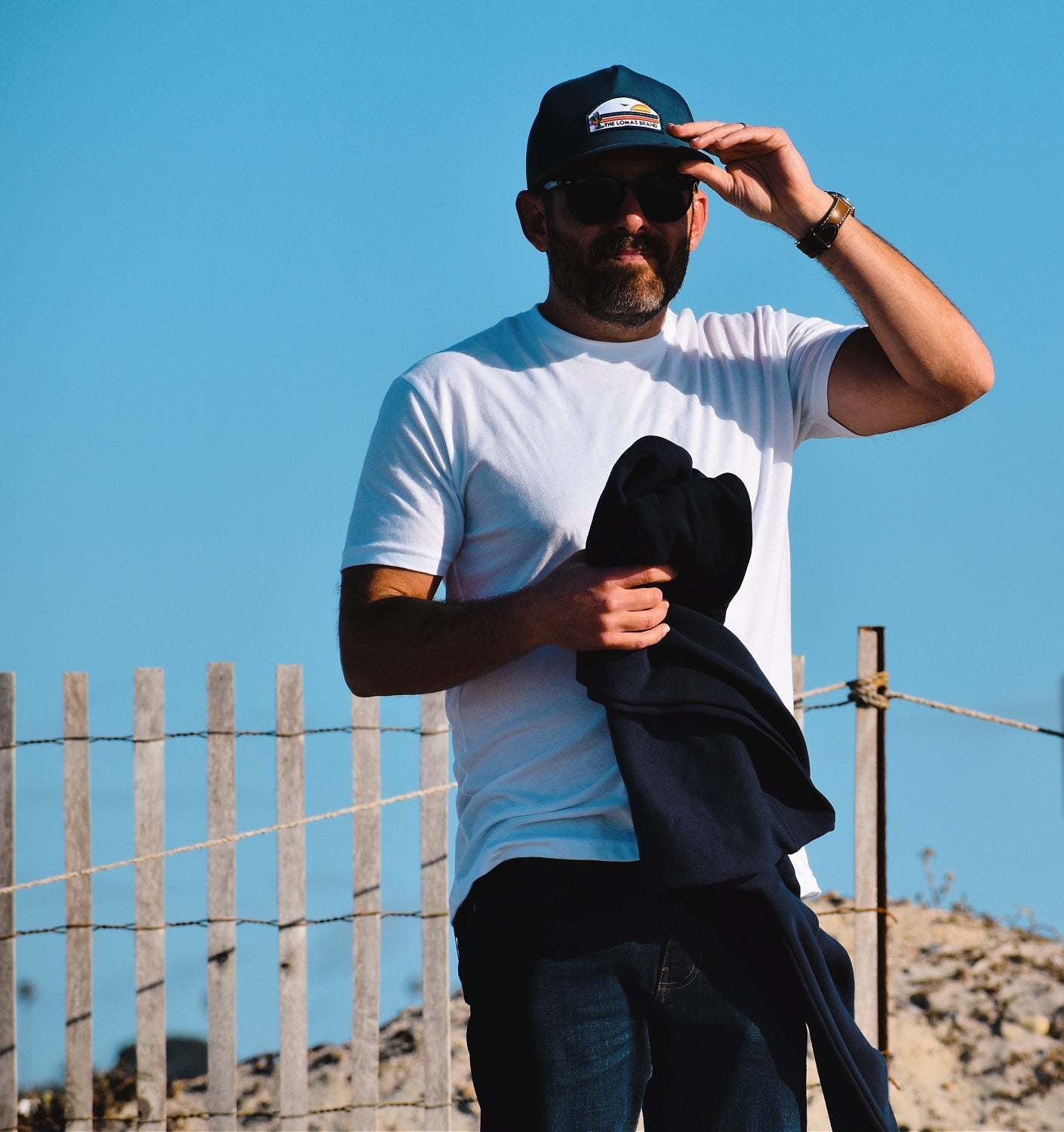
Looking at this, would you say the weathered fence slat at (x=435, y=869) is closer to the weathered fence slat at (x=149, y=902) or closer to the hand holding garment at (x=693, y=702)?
the weathered fence slat at (x=149, y=902)

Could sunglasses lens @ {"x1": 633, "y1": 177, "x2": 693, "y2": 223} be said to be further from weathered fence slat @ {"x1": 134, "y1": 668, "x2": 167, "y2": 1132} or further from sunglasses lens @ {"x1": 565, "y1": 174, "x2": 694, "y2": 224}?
weathered fence slat @ {"x1": 134, "y1": 668, "x2": 167, "y2": 1132}

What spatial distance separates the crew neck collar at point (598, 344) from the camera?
2402 millimetres

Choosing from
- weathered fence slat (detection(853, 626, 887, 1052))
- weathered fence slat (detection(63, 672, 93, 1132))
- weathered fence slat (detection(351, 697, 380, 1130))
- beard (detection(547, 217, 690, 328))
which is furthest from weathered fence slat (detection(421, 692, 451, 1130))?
beard (detection(547, 217, 690, 328))

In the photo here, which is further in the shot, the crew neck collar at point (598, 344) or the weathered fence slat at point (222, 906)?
the weathered fence slat at point (222, 906)

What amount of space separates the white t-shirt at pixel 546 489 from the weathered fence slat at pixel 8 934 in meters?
3.63

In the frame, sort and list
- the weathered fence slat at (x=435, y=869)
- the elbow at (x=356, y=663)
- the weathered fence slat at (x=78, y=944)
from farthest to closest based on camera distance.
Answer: the weathered fence slat at (x=78, y=944) → the weathered fence slat at (x=435, y=869) → the elbow at (x=356, y=663)

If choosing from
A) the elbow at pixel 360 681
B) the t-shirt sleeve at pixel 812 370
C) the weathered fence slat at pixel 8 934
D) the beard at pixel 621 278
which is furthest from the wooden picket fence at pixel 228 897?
the beard at pixel 621 278

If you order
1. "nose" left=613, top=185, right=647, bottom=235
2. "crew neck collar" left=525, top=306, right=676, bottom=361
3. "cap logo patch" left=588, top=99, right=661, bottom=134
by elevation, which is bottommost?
"crew neck collar" left=525, top=306, right=676, bottom=361

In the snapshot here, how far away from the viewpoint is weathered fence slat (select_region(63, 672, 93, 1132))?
17.5ft

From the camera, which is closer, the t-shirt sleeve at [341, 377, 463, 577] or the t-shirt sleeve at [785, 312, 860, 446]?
the t-shirt sleeve at [341, 377, 463, 577]

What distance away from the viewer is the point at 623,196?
2352 millimetres

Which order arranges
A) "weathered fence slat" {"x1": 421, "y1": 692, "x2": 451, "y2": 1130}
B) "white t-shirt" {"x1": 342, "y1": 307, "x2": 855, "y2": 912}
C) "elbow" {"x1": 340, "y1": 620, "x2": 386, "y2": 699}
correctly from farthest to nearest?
"weathered fence slat" {"x1": 421, "y1": 692, "x2": 451, "y2": 1130}
"elbow" {"x1": 340, "y1": 620, "x2": 386, "y2": 699}
"white t-shirt" {"x1": 342, "y1": 307, "x2": 855, "y2": 912}

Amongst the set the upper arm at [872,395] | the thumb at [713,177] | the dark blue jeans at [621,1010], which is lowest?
the dark blue jeans at [621,1010]

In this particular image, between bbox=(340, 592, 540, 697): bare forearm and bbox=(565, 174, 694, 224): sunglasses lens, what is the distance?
75 cm
